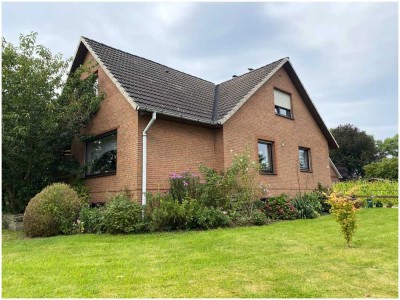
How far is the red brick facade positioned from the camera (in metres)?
10.8

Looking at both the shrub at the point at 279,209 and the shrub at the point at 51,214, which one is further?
the shrub at the point at 279,209

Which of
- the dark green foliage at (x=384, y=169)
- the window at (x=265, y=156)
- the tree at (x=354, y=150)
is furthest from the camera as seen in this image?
the tree at (x=354, y=150)

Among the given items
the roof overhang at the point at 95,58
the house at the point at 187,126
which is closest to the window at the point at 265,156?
the house at the point at 187,126

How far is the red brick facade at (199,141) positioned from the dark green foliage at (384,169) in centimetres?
2399

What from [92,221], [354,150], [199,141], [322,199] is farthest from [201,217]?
[354,150]

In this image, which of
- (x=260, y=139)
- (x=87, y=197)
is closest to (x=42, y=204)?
(x=87, y=197)

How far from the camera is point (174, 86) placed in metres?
14.3

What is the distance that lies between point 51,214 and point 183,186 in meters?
3.96

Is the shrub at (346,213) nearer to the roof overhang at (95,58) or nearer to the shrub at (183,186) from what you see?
the shrub at (183,186)

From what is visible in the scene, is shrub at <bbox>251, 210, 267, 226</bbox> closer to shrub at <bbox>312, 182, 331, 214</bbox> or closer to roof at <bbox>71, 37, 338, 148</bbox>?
roof at <bbox>71, 37, 338, 148</bbox>

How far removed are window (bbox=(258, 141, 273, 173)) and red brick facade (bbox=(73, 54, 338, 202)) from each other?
25cm

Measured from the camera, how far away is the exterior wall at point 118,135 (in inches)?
422

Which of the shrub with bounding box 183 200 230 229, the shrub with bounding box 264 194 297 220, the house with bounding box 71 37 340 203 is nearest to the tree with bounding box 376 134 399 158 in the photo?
the house with bounding box 71 37 340 203

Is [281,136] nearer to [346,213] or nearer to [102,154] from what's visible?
[102,154]
